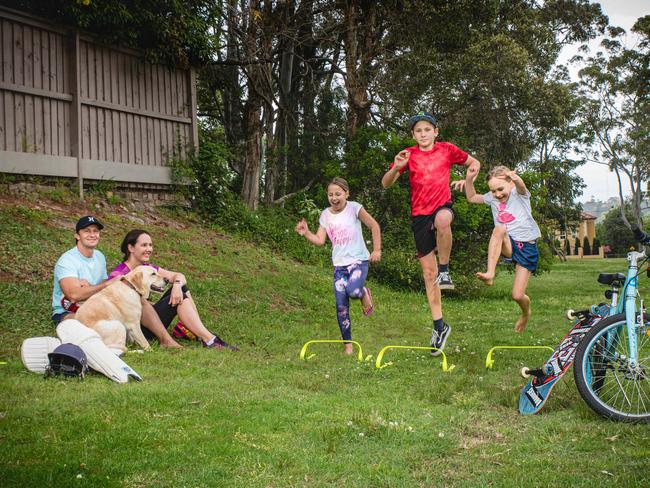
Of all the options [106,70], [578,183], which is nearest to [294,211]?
[106,70]

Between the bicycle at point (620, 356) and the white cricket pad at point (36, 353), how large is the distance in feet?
14.7

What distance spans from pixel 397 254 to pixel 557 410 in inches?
447

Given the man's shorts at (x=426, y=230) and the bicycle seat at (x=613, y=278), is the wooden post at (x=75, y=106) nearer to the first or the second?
the man's shorts at (x=426, y=230)

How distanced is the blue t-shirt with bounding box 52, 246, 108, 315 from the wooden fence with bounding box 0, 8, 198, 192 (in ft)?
17.8

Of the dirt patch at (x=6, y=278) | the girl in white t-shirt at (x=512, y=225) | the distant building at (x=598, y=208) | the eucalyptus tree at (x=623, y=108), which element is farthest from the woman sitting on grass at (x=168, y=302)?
the distant building at (x=598, y=208)

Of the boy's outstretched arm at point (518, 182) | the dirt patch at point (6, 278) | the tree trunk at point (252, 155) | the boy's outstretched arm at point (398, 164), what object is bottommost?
the dirt patch at point (6, 278)

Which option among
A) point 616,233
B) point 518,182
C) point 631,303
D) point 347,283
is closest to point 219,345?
point 347,283

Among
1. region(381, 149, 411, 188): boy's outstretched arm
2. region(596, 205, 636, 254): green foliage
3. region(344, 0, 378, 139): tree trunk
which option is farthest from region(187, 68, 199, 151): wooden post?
region(596, 205, 636, 254): green foliage

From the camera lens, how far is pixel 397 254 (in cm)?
1672

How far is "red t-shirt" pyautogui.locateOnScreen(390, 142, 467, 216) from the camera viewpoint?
298 inches

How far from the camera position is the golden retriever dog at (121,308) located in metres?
7.20

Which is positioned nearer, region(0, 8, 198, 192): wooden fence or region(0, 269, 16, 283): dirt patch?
region(0, 269, 16, 283): dirt patch

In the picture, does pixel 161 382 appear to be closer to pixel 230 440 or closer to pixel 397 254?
pixel 230 440

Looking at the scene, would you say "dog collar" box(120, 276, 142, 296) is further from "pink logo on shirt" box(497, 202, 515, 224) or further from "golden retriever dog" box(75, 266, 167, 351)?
"pink logo on shirt" box(497, 202, 515, 224)
